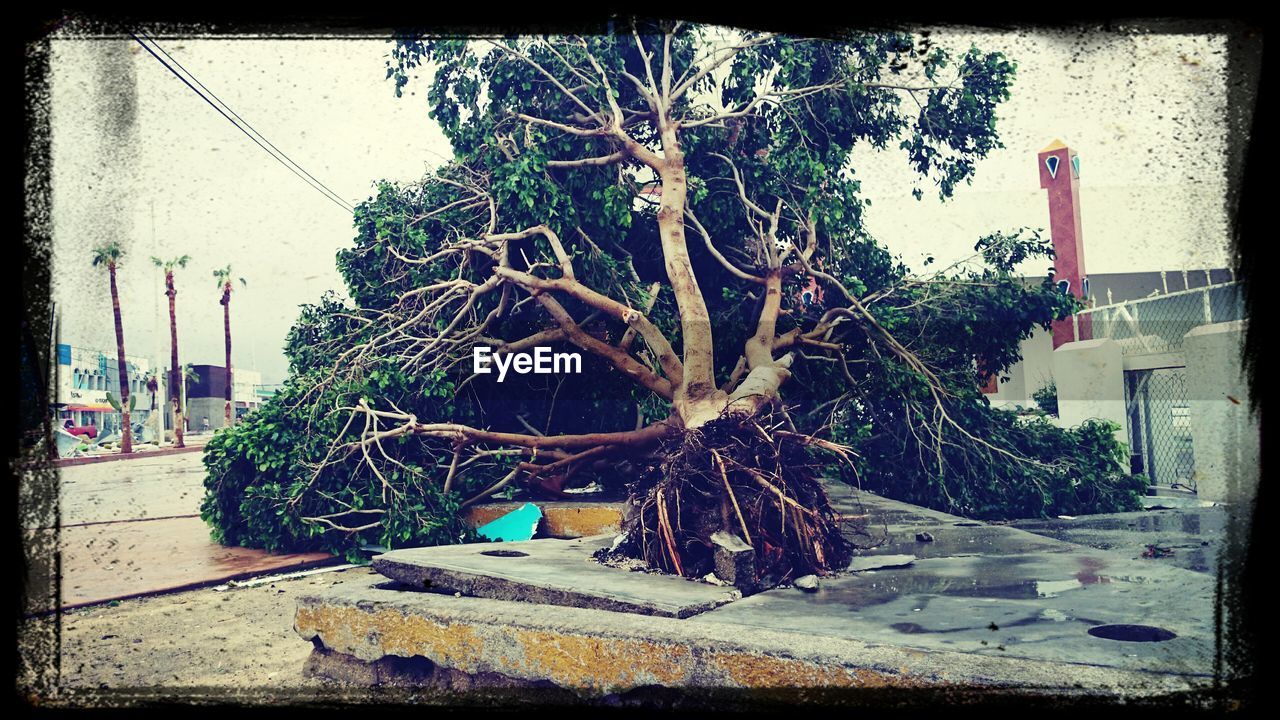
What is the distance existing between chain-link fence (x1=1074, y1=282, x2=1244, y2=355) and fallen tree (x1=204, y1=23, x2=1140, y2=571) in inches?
12.6

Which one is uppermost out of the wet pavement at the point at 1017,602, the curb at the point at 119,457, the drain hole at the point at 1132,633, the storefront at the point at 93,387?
the storefront at the point at 93,387

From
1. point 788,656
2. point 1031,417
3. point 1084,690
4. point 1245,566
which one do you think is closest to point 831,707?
point 788,656

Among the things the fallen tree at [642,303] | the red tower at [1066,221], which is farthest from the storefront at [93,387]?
the red tower at [1066,221]

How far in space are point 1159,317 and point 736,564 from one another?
2.71m

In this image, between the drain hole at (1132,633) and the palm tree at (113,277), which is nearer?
the drain hole at (1132,633)

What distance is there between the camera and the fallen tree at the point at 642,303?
5.56 metres

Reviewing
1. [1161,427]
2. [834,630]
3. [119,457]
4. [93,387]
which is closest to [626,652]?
[834,630]

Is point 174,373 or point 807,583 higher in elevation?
point 174,373

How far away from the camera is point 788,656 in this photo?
9.33 feet

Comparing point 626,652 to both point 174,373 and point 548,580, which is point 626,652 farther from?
point 174,373

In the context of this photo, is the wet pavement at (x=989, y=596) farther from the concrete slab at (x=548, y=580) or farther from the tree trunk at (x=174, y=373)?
the tree trunk at (x=174, y=373)
